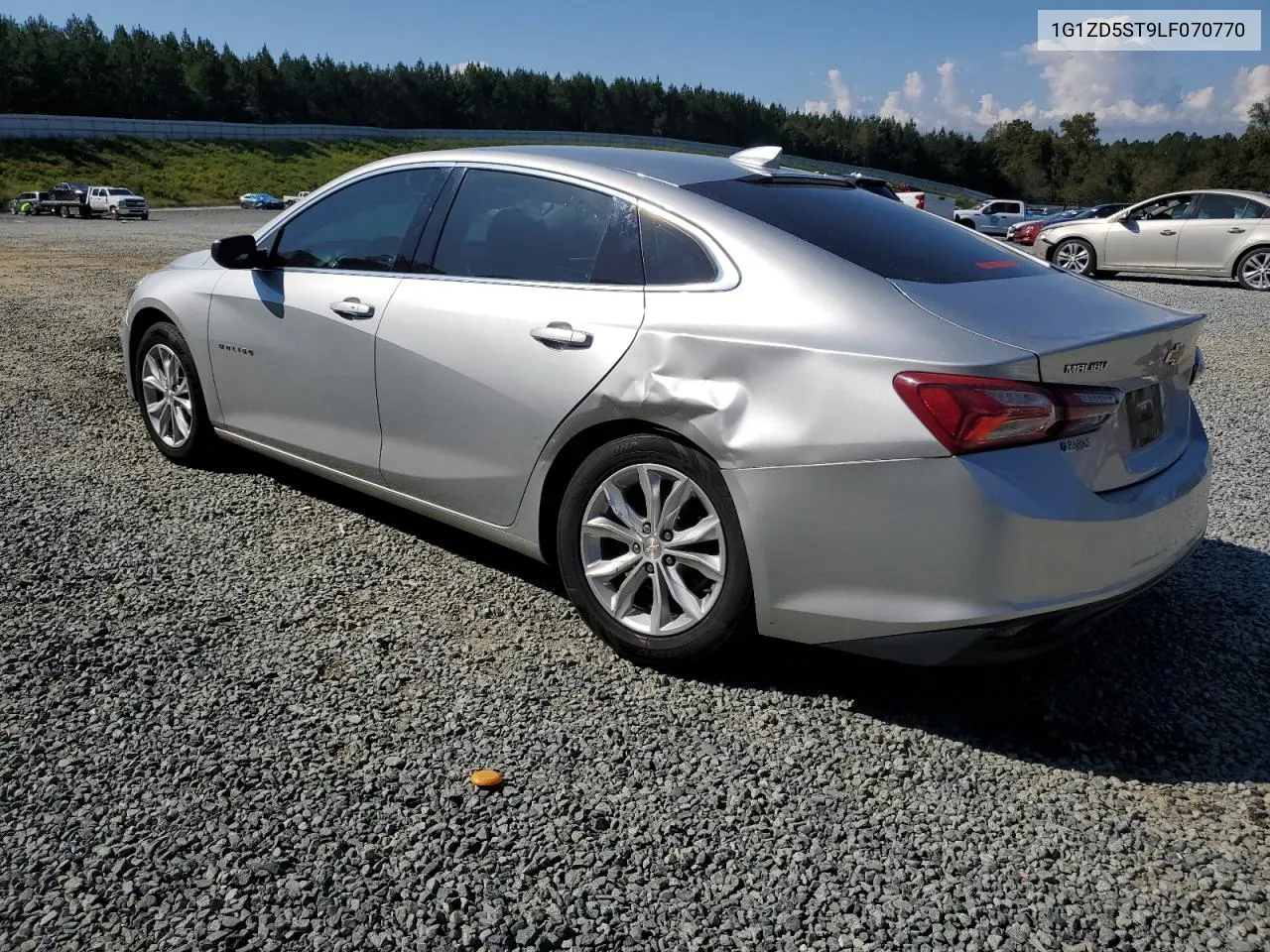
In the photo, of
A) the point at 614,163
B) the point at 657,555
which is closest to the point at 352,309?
the point at 614,163

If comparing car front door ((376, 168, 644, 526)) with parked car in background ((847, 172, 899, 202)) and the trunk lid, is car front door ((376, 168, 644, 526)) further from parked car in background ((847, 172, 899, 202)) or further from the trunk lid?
parked car in background ((847, 172, 899, 202))

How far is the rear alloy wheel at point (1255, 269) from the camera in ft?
50.7

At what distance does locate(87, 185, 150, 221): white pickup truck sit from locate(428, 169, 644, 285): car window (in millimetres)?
46234

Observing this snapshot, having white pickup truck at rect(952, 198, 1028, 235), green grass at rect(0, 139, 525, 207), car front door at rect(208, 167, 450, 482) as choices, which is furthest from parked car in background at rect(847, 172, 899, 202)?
green grass at rect(0, 139, 525, 207)

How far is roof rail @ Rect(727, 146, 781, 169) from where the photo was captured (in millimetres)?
4086

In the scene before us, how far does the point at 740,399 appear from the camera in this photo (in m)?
2.99

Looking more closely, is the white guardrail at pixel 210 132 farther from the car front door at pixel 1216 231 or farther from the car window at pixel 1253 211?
the car window at pixel 1253 211

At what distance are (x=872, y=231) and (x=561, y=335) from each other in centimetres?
110

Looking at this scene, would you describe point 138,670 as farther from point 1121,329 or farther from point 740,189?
point 1121,329

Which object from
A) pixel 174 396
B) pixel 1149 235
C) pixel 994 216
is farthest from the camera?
pixel 994 216

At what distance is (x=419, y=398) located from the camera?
384cm

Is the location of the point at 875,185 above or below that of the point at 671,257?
above

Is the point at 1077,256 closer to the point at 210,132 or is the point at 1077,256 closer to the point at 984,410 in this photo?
the point at 984,410

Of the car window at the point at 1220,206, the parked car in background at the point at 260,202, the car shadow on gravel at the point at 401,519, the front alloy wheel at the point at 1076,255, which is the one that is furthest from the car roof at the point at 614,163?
the parked car in background at the point at 260,202
